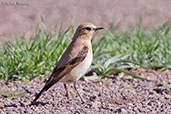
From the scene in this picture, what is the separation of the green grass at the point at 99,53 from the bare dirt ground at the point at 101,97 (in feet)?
0.82

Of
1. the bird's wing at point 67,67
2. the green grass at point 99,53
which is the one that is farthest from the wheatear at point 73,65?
the green grass at point 99,53

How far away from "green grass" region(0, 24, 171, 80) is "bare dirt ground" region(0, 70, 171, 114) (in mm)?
249

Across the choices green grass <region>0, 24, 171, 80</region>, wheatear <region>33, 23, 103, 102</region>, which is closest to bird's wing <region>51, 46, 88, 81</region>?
wheatear <region>33, 23, 103, 102</region>

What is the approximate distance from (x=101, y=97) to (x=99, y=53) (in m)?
1.73

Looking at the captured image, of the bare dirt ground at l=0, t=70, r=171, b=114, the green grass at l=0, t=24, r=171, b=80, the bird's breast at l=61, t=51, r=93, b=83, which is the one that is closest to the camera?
the bare dirt ground at l=0, t=70, r=171, b=114

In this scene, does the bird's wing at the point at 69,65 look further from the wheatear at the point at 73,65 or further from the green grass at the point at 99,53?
the green grass at the point at 99,53

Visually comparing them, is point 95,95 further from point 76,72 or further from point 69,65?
point 69,65

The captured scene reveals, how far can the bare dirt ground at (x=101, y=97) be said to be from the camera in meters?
6.51

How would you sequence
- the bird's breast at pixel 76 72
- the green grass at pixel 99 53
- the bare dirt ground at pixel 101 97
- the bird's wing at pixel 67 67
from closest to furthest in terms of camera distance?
the bare dirt ground at pixel 101 97
the bird's wing at pixel 67 67
the bird's breast at pixel 76 72
the green grass at pixel 99 53

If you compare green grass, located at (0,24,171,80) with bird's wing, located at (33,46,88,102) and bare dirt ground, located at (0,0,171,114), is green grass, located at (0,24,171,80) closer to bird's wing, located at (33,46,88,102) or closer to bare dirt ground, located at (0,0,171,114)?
bare dirt ground, located at (0,0,171,114)

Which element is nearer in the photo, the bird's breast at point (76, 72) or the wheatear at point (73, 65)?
the wheatear at point (73, 65)

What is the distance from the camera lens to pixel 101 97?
23.8ft

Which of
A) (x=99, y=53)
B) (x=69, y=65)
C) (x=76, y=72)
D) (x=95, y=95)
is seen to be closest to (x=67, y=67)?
(x=69, y=65)

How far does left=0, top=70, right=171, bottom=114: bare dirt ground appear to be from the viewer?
21.4ft
